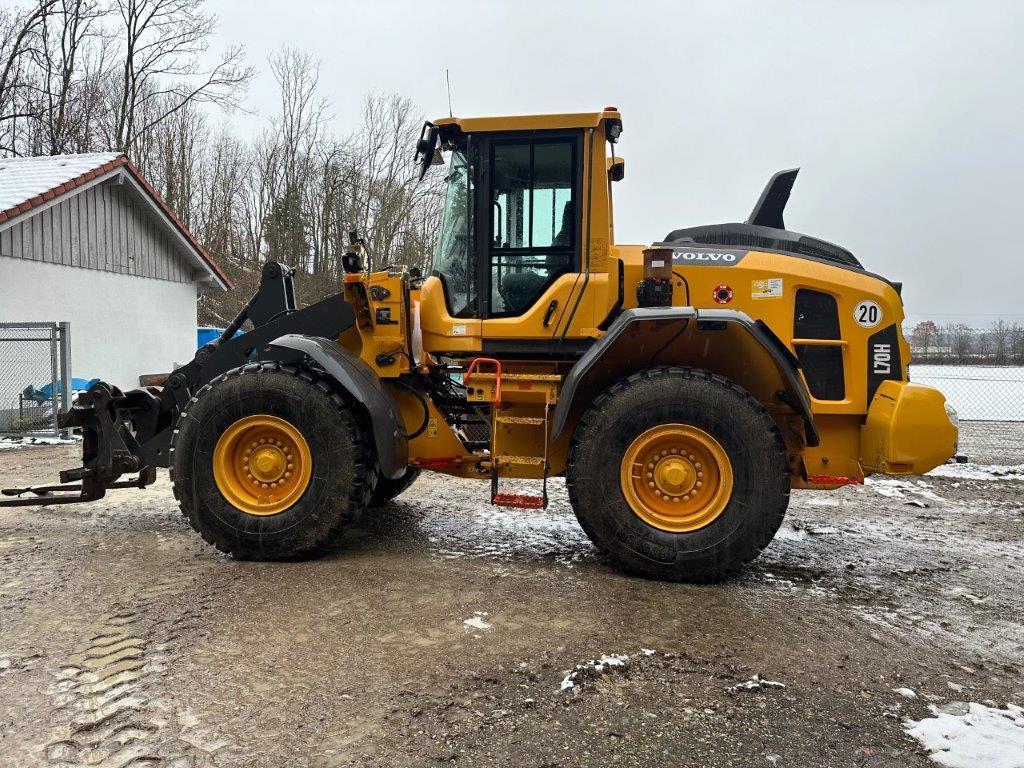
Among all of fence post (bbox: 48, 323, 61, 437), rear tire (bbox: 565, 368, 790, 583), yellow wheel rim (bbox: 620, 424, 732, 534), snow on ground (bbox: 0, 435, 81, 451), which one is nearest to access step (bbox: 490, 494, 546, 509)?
rear tire (bbox: 565, 368, 790, 583)

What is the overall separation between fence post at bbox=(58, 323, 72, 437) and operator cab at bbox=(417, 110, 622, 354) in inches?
348

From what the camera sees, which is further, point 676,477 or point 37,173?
point 37,173

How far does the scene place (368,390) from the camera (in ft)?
15.3

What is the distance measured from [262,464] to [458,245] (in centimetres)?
196

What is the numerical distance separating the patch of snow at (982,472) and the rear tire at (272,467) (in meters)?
6.68

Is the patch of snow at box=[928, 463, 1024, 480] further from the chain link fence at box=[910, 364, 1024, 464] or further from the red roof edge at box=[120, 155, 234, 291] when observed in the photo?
the red roof edge at box=[120, 155, 234, 291]

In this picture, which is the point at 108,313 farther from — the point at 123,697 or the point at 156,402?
the point at 123,697

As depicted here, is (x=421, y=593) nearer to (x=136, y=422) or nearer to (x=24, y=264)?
(x=136, y=422)

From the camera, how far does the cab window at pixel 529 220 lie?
479cm

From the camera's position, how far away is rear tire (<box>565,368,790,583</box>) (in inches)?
162

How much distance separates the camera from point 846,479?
4.49m

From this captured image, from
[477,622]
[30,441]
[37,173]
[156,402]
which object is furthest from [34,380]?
[477,622]

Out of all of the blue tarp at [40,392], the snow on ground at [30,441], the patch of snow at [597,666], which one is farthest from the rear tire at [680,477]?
the blue tarp at [40,392]

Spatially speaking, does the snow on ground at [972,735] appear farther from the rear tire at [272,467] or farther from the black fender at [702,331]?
the rear tire at [272,467]
